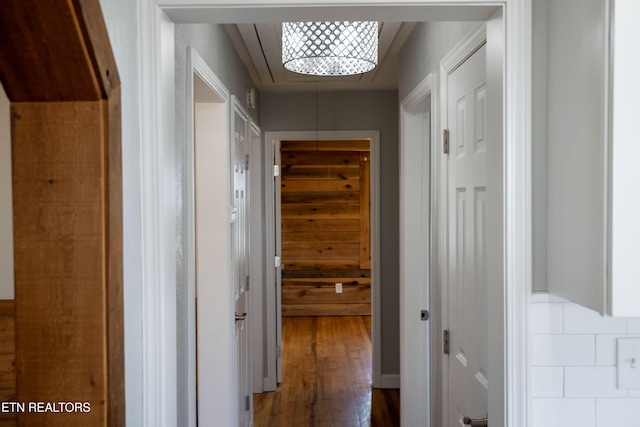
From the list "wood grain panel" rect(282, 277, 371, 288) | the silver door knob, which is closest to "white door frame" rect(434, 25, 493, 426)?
the silver door knob

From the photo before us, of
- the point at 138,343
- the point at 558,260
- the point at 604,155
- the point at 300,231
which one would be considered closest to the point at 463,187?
the point at 558,260

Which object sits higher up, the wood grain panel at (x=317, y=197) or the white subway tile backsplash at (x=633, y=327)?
the wood grain panel at (x=317, y=197)

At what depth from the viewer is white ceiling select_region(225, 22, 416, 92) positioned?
3.16 meters

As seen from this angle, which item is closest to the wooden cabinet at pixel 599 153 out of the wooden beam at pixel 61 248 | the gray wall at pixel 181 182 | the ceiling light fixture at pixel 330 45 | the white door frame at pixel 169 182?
Result: the white door frame at pixel 169 182

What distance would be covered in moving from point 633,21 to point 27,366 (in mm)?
1290

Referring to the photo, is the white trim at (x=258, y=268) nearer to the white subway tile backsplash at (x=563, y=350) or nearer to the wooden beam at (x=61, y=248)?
the white subway tile backsplash at (x=563, y=350)

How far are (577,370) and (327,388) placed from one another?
12.4 ft

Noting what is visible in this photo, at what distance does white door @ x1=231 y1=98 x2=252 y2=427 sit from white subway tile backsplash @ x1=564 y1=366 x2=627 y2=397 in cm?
196

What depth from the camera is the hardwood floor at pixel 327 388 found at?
14.2 ft

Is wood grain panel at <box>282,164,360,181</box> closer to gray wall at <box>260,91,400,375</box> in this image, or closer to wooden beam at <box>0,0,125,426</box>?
gray wall at <box>260,91,400,375</box>

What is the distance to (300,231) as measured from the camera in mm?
8289

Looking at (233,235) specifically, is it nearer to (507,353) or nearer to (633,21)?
(507,353)

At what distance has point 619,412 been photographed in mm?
1471

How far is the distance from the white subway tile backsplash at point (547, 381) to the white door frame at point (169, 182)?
2.1 inches
